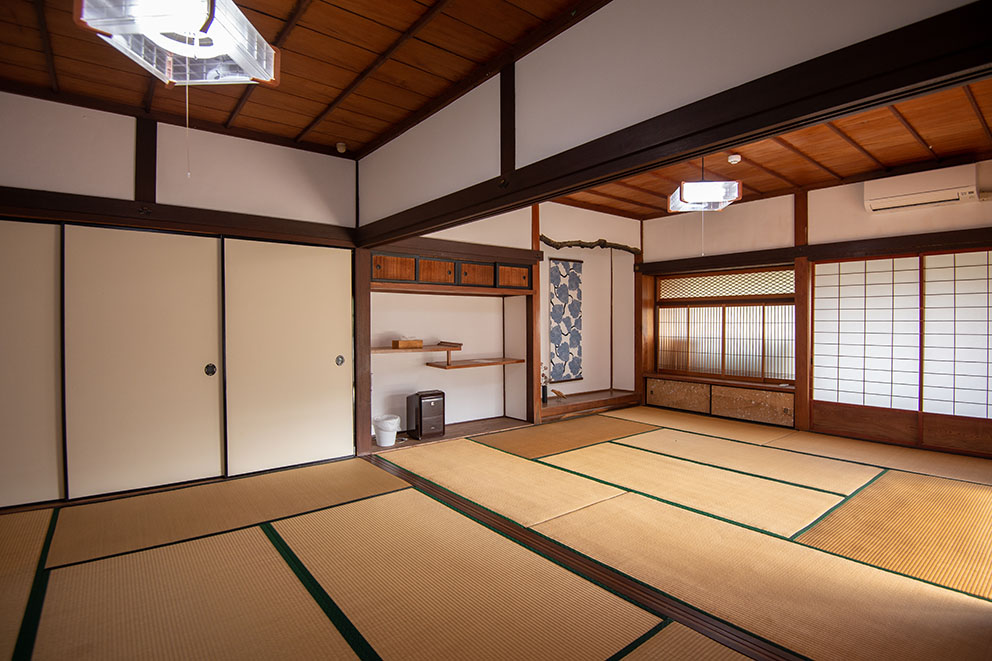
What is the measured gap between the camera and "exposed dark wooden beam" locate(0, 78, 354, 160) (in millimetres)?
3406

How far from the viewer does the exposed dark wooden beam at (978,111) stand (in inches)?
141

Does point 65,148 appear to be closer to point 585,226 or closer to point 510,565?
point 510,565

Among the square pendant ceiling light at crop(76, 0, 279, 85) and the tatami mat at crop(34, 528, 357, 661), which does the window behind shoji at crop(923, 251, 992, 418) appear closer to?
the tatami mat at crop(34, 528, 357, 661)

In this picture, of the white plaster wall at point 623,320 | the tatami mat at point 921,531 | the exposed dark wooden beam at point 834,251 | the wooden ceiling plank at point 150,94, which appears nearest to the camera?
the tatami mat at point 921,531

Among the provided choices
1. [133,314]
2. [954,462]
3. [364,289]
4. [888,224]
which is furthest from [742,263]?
[133,314]

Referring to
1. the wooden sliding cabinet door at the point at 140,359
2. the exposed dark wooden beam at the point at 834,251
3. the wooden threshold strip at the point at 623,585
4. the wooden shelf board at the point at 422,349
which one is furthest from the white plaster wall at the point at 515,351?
the wooden sliding cabinet door at the point at 140,359

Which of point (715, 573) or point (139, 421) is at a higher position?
point (139, 421)

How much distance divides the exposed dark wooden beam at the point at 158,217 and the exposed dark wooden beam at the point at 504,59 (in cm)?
123

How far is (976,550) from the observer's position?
9.52 ft

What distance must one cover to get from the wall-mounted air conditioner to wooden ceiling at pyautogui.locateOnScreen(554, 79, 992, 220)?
0.56 feet

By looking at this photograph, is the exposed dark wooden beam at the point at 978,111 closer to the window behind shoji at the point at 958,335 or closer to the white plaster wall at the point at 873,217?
the white plaster wall at the point at 873,217

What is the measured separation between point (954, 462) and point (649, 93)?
5.32 metres

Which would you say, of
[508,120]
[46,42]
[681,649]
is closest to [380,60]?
[508,120]

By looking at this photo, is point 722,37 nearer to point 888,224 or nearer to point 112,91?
point 112,91
